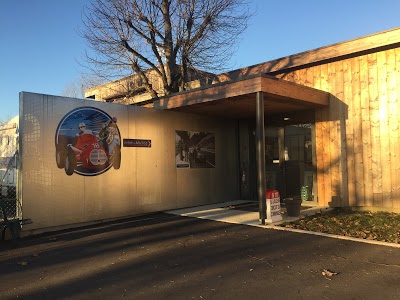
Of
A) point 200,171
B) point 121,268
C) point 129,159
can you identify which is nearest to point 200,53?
point 200,171

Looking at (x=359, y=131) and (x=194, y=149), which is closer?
(x=359, y=131)

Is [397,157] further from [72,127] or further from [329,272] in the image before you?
[72,127]

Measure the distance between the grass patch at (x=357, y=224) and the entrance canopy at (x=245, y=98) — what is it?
3.18m

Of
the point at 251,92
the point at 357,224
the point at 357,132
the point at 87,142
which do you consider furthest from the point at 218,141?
the point at 357,224

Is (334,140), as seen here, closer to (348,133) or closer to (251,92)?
(348,133)

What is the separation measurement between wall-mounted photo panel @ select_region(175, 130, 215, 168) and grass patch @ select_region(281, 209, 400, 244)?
432cm

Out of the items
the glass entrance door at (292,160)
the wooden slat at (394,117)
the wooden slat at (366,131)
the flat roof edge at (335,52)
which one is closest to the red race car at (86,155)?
the glass entrance door at (292,160)

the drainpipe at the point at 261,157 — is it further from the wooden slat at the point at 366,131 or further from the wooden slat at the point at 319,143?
the wooden slat at the point at 366,131

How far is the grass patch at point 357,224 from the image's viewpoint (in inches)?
285

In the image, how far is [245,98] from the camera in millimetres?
9594

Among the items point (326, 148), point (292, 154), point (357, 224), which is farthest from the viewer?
point (292, 154)

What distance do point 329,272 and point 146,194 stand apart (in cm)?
640

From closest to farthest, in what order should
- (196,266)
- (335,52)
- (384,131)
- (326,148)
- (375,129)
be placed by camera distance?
(196,266), (384,131), (375,129), (335,52), (326,148)

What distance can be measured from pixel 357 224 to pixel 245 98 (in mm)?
4145
